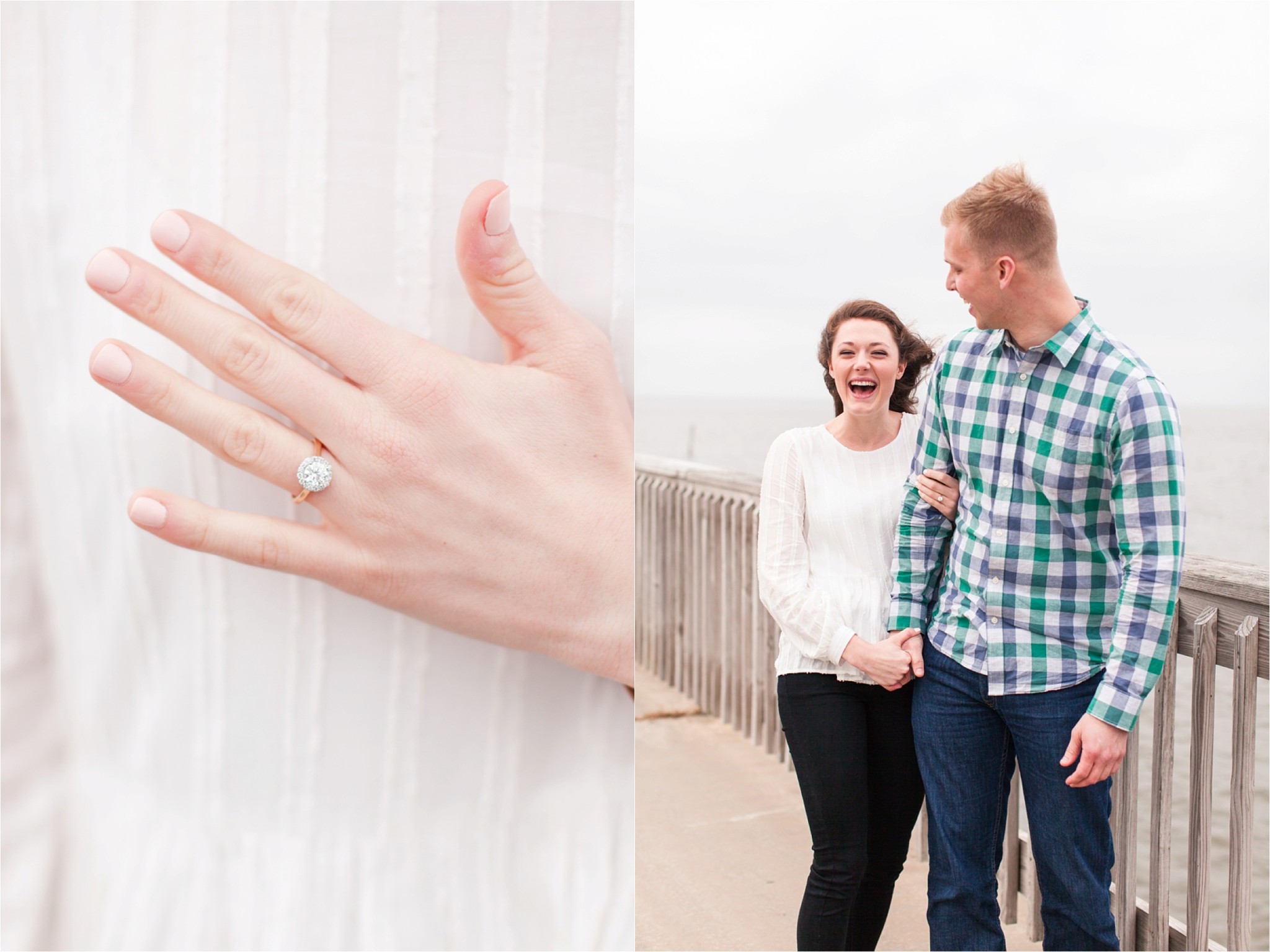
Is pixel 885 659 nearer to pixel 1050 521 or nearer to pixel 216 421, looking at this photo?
pixel 1050 521

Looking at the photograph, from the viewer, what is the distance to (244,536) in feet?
2.07

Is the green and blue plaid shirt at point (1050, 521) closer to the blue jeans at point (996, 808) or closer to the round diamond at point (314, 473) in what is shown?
the blue jeans at point (996, 808)

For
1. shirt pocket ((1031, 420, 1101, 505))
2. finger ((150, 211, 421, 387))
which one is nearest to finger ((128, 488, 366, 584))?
finger ((150, 211, 421, 387))

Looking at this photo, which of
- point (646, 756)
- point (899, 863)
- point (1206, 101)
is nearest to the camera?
point (899, 863)

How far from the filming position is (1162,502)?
83 centimetres

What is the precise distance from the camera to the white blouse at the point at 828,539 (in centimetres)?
105

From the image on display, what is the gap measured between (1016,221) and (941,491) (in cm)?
30

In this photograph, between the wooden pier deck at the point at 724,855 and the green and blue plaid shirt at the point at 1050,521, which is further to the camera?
the wooden pier deck at the point at 724,855

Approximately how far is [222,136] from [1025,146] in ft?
3.29

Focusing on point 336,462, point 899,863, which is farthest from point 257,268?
point 899,863

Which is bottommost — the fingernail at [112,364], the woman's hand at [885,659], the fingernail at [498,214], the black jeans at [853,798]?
the black jeans at [853,798]

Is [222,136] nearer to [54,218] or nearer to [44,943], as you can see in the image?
[54,218]

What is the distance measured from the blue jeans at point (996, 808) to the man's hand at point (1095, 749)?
0.04 metres

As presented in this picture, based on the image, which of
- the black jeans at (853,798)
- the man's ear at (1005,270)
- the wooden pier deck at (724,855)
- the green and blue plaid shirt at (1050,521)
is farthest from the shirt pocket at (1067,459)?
the wooden pier deck at (724,855)
